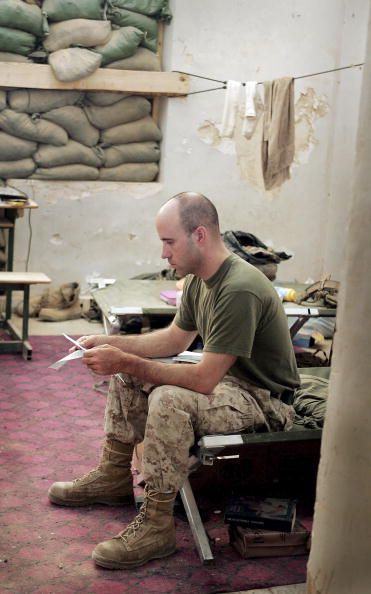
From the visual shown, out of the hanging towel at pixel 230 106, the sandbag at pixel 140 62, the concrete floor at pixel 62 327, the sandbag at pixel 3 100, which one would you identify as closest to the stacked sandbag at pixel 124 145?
the sandbag at pixel 140 62

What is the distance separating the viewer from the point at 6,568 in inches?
124

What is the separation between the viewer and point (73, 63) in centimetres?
703

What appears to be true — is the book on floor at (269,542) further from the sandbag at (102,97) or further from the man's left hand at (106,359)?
the sandbag at (102,97)

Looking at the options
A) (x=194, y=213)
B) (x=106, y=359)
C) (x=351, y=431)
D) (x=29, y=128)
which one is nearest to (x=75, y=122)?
(x=29, y=128)

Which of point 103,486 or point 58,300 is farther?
point 58,300

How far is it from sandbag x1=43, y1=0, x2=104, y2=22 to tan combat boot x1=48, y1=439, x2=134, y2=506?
456cm

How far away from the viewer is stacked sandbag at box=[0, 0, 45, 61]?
22.5ft

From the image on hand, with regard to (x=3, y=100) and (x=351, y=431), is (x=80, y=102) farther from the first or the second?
(x=351, y=431)

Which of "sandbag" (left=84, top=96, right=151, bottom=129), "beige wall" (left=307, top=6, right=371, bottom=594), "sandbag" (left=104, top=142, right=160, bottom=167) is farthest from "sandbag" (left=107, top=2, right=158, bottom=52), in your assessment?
"beige wall" (left=307, top=6, right=371, bottom=594)

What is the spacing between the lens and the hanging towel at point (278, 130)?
667cm

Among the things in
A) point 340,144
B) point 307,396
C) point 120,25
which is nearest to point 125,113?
point 120,25

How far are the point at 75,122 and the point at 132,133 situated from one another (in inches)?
20.9

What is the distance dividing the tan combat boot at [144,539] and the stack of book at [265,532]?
0.88ft

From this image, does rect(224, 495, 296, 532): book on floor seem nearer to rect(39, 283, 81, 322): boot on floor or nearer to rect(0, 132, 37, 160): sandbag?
rect(39, 283, 81, 322): boot on floor
